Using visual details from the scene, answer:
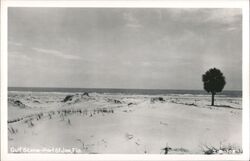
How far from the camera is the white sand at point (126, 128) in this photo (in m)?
1.98

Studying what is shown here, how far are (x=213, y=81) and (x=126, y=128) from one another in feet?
1.61

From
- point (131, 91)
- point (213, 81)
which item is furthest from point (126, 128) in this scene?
point (213, 81)

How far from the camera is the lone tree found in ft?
6.50

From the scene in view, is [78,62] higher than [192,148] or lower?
higher

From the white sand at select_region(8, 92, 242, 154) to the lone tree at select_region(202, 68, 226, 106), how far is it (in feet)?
0.17

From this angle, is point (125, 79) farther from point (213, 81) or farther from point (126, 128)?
point (213, 81)

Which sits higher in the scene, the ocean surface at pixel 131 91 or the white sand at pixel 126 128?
the ocean surface at pixel 131 91

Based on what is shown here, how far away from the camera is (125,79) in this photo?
6.54 feet

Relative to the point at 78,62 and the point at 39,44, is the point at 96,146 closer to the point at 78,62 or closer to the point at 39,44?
the point at 78,62

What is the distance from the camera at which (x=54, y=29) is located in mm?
1987

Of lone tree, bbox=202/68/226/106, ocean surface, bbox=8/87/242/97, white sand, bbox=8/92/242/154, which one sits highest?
lone tree, bbox=202/68/226/106

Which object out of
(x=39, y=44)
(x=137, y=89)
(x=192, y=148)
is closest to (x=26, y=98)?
(x=39, y=44)

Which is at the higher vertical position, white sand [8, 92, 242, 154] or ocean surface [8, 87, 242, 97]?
ocean surface [8, 87, 242, 97]

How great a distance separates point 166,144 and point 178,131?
0.09 m
